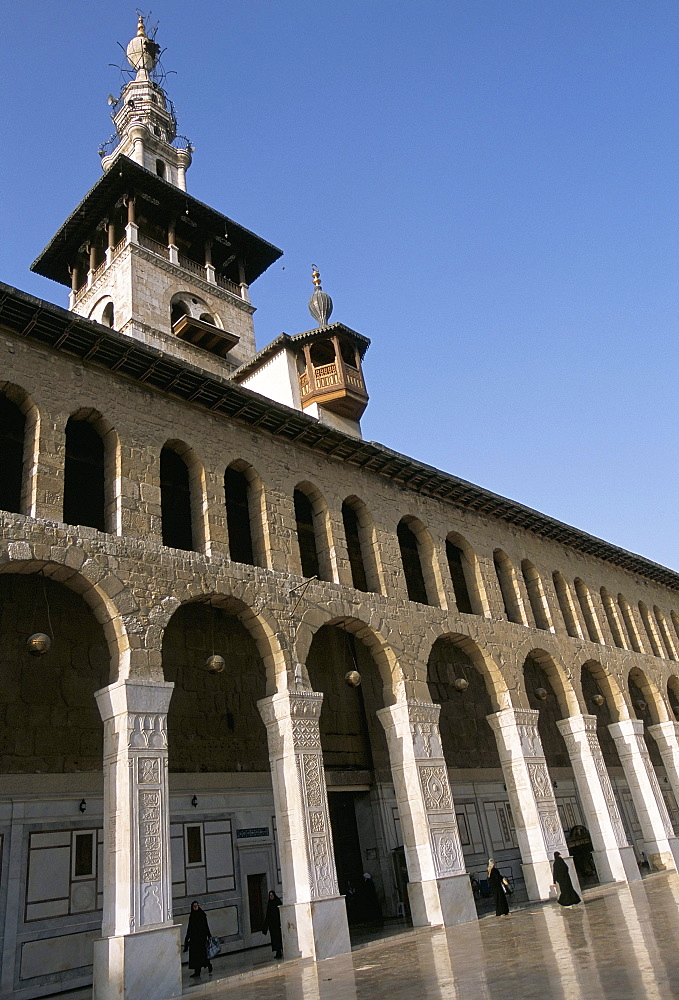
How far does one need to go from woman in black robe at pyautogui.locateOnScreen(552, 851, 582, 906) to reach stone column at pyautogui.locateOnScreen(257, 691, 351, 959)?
14.0 ft

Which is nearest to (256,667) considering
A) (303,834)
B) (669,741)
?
(303,834)

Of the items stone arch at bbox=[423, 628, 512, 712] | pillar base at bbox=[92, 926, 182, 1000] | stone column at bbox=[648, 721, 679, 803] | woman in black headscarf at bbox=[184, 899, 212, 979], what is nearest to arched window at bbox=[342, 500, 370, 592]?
stone arch at bbox=[423, 628, 512, 712]

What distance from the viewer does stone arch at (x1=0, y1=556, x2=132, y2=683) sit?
10875 millimetres

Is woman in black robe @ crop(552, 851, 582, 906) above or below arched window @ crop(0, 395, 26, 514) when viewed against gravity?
below

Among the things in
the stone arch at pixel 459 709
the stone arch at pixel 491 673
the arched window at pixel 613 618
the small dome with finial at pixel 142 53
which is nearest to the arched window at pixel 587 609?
the arched window at pixel 613 618

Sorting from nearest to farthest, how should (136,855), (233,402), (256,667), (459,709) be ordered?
1. (136,855)
2. (233,402)
3. (256,667)
4. (459,709)

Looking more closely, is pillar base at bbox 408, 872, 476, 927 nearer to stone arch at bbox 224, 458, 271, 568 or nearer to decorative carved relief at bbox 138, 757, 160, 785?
decorative carved relief at bbox 138, 757, 160, 785

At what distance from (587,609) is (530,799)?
718 cm

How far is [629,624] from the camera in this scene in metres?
22.9

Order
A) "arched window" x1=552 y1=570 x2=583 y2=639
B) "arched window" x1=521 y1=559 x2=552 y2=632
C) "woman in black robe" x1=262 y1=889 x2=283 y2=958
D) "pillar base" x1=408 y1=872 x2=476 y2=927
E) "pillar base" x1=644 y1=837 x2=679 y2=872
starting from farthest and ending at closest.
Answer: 1. "arched window" x1=552 y1=570 x2=583 y2=639
2. "arched window" x1=521 y1=559 x2=552 y2=632
3. "pillar base" x1=644 y1=837 x2=679 y2=872
4. "pillar base" x1=408 y1=872 x2=476 y2=927
5. "woman in black robe" x1=262 y1=889 x2=283 y2=958

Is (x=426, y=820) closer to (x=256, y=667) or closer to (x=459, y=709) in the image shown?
(x=256, y=667)

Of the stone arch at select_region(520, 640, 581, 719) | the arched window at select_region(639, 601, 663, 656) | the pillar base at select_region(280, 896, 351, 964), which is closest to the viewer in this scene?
the pillar base at select_region(280, 896, 351, 964)

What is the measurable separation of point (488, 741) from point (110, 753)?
13.5 m

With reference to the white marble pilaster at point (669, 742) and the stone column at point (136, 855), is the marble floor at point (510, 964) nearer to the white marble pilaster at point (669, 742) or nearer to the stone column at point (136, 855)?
the stone column at point (136, 855)
